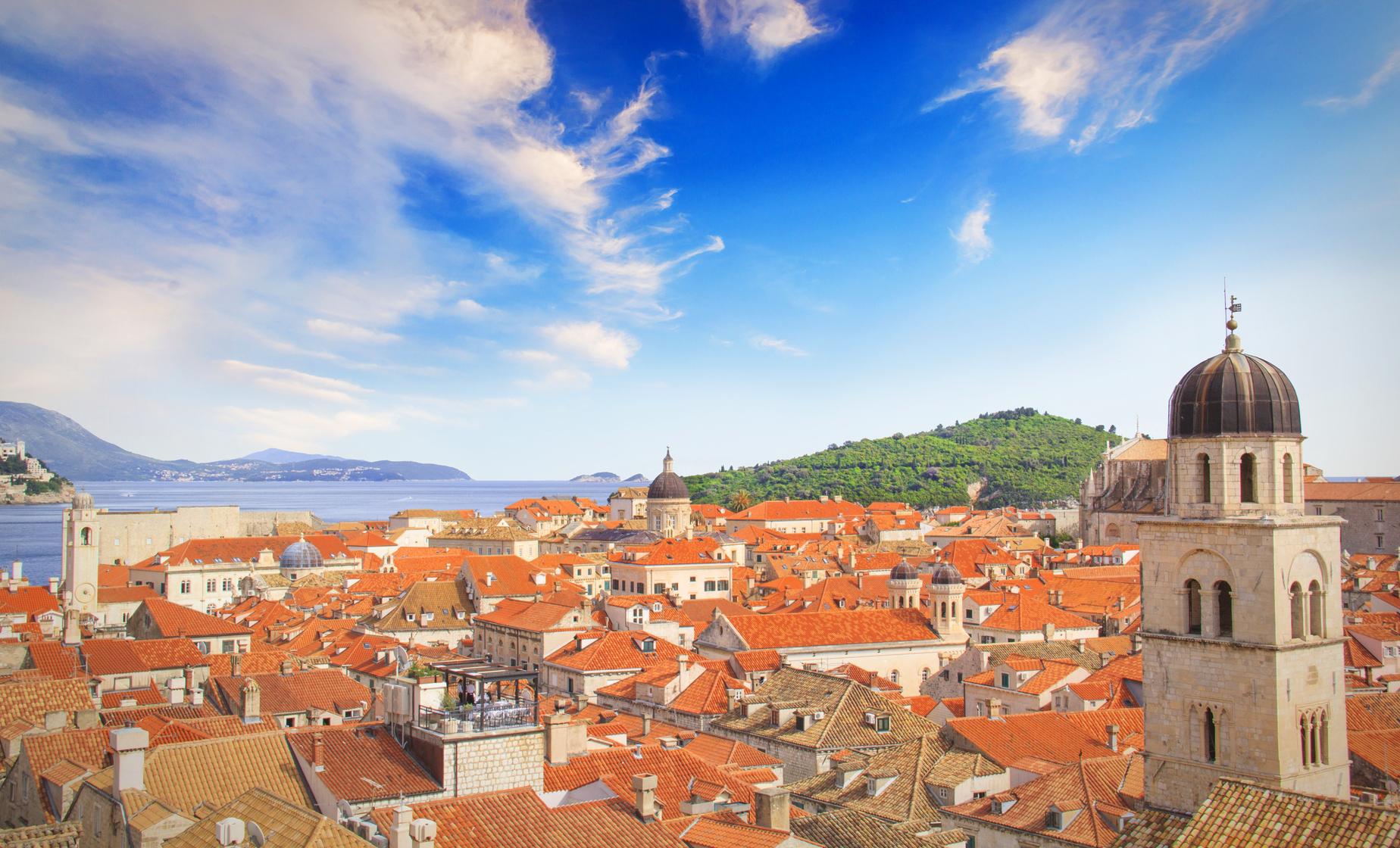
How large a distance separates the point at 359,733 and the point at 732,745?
541 inches

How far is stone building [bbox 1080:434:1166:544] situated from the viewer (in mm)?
104500

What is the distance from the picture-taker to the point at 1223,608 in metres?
18.6

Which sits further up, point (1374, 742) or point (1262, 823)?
point (1262, 823)

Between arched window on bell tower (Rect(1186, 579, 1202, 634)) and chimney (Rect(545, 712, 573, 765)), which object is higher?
arched window on bell tower (Rect(1186, 579, 1202, 634))

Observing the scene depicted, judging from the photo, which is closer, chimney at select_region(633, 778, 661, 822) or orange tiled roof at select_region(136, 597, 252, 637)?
chimney at select_region(633, 778, 661, 822)

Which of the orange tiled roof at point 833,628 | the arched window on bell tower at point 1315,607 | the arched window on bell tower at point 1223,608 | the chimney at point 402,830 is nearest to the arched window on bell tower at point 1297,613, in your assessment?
the arched window on bell tower at point 1315,607

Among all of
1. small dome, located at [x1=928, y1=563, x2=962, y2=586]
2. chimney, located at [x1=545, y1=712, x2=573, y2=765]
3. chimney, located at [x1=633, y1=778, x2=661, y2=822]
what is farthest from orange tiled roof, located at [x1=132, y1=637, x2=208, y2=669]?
small dome, located at [x1=928, y1=563, x2=962, y2=586]

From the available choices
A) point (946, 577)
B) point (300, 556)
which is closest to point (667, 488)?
point (300, 556)

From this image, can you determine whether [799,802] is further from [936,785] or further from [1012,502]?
[1012,502]

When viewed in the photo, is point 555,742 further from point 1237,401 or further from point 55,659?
point 55,659

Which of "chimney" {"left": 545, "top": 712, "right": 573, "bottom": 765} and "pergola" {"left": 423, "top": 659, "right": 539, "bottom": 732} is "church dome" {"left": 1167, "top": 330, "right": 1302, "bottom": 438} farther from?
"chimney" {"left": 545, "top": 712, "right": 573, "bottom": 765}

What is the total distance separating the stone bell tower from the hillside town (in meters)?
0.05

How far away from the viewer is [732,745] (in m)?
30.6

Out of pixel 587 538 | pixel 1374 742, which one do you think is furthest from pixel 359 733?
pixel 587 538
